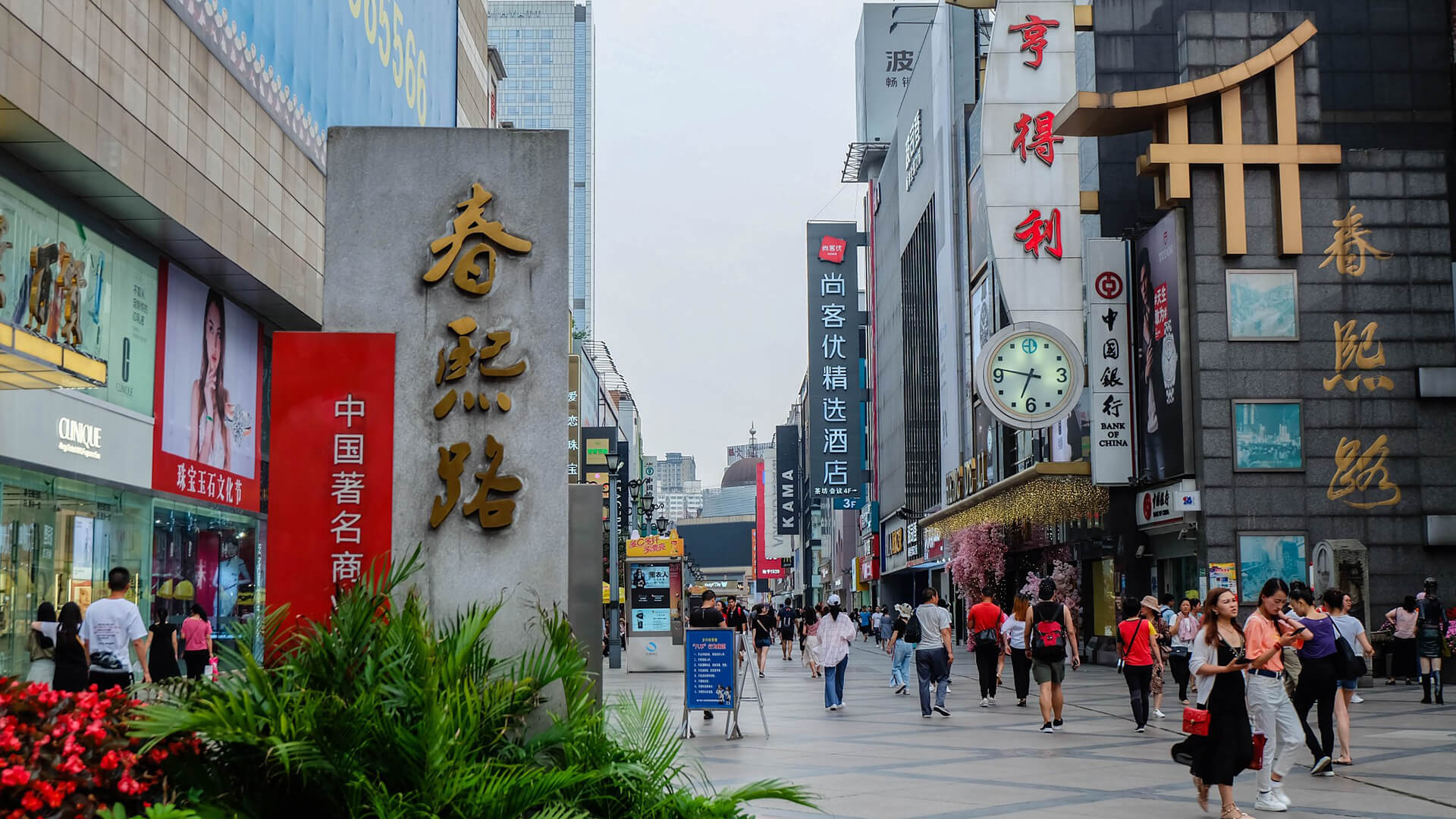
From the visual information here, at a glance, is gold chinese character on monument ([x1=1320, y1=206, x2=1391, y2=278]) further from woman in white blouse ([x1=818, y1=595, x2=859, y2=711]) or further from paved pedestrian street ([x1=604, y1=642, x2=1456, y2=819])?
woman in white blouse ([x1=818, y1=595, x2=859, y2=711])

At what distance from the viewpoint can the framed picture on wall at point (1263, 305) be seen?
96.0 feet

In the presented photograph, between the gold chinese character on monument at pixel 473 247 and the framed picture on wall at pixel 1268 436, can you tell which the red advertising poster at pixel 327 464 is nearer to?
the gold chinese character on monument at pixel 473 247

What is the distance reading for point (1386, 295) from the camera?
29.3 meters

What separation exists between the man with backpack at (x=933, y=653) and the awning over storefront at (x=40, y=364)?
11.0 m

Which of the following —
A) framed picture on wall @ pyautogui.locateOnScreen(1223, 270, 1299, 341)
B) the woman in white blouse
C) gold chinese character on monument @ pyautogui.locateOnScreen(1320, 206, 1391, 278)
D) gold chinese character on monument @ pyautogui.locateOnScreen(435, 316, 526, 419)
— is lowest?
the woman in white blouse

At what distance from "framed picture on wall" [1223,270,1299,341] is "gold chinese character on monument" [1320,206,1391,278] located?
884 millimetres

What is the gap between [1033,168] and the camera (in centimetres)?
3331

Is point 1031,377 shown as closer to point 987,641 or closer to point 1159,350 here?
point 1159,350

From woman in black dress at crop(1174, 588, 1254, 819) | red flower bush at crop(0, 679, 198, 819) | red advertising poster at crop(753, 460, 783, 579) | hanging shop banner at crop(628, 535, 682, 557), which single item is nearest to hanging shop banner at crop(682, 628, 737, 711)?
woman in black dress at crop(1174, 588, 1254, 819)

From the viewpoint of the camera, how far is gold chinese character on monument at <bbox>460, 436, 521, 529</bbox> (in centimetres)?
880

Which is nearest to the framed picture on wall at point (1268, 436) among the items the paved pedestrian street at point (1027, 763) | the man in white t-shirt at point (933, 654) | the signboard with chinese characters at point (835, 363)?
the paved pedestrian street at point (1027, 763)

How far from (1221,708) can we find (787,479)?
115612 millimetres

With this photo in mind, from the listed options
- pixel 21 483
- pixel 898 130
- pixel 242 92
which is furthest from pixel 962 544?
pixel 898 130

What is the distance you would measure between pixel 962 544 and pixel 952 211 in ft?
57.8
